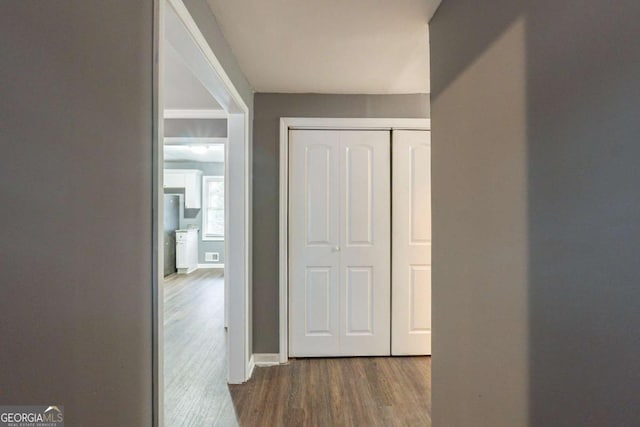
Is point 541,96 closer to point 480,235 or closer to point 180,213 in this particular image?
point 480,235

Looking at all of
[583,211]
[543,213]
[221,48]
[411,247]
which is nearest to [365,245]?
[411,247]

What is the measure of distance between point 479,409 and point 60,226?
1471mm

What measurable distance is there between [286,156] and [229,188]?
63cm

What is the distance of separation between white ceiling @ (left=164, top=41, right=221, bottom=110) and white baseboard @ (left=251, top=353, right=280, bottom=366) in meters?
2.40

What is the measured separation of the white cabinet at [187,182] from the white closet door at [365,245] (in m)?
5.72

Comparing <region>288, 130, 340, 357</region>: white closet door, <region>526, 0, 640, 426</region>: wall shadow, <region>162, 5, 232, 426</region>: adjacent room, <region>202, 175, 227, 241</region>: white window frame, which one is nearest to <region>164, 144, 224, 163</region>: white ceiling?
<region>162, 5, 232, 426</region>: adjacent room

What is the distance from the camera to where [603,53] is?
0.72 metres

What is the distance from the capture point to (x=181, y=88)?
2.91 m

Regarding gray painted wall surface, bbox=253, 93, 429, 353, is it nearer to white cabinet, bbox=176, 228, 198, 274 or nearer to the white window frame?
white cabinet, bbox=176, 228, 198, 274

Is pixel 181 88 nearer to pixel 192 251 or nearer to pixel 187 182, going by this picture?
pixel 187 182

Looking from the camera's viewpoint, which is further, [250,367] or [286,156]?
[286,156]

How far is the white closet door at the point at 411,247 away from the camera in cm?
301

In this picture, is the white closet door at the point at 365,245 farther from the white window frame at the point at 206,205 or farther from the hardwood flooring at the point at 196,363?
the white window frame at the point at 206,205

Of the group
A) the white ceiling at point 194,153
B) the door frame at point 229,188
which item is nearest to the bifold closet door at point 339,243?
the door frame at point 229,188
